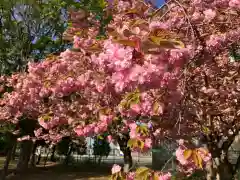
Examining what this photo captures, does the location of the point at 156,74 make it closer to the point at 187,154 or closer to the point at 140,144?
the point at 187,154

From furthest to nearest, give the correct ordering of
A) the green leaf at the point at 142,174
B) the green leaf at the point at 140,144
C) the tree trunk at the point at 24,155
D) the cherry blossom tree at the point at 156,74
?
the tree trunk at the point at 24,155, the green leaf at the point at 140,144, the green leaf at the point at 142,174, the cherry blossom tree at the point at 156,74

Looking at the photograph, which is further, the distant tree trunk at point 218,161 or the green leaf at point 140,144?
the distant tree trunk at point 218,161

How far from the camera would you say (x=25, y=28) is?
545 inches

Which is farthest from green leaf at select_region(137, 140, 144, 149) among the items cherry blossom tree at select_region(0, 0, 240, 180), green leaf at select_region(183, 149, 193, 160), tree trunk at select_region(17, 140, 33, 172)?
tree trunk at select_region(17, 140, 33, 172)

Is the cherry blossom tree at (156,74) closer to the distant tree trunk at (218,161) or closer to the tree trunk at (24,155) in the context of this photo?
the distant tree trunk at (218,161)

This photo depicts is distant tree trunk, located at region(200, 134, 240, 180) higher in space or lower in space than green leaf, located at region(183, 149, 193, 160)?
higher

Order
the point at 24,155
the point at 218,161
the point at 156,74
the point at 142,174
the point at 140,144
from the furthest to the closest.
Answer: the point at 24,155
the point at 218,161
the point at 140,144
the point at 142,174
the point at 156,74

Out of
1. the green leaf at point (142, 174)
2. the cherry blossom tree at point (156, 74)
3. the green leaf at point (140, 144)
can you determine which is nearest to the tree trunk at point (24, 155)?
the cherry blossom tree at point (156, 74)

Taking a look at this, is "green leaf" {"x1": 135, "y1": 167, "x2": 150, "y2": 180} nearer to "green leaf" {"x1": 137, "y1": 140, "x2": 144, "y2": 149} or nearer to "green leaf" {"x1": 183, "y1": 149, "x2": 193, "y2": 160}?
"green leaf" {"x1": 183, "y1": 149, "x2": 193, "y2": 160}

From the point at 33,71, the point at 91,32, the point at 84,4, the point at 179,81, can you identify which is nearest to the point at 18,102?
the point at 33,71

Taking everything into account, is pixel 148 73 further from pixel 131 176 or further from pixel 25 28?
pixel 25 28

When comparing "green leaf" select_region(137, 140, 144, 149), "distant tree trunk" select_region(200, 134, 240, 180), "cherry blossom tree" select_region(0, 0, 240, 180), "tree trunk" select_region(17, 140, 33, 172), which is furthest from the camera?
"tree trunk" select_region(17, 140, 33, 172)

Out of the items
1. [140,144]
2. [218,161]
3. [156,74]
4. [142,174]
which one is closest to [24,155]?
[218,161]

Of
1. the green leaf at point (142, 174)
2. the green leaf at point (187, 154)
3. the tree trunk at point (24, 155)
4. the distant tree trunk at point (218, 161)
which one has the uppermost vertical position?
the tree trunk at point (24, 155)
